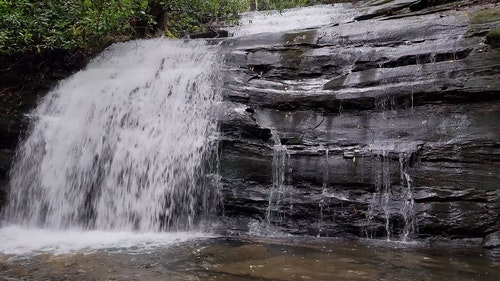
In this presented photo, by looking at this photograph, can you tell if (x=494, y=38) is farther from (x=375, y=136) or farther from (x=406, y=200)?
(x=406, y=200)

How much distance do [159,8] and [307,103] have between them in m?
6.64

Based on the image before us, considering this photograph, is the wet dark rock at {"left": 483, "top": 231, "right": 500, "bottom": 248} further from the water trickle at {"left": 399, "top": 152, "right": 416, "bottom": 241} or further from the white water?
the white water

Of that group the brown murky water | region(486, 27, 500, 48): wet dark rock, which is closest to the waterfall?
the brown murky water

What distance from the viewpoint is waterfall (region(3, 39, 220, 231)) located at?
6703 millimetres

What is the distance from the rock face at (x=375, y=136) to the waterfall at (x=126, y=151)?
65 centimetres

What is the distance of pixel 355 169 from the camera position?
596cm

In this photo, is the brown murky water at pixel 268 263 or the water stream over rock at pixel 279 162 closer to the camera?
the brown murky water at pixel 268 263

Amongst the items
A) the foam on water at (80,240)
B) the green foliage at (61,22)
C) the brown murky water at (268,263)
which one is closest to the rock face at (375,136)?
the brown murky water at (268,263)

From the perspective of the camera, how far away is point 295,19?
12.0 metres

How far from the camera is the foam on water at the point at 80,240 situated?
5.30m

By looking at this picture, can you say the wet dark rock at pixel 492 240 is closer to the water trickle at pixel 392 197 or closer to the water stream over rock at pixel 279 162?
the water stream over rock at pixel 279 162

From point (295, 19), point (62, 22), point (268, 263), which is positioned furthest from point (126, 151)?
point (295, 19)

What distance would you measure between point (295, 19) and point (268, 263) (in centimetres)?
919

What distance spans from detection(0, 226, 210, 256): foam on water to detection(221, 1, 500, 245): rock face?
1.11 meters
